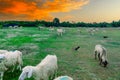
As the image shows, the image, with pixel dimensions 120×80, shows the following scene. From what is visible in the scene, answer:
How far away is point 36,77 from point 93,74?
712 cm

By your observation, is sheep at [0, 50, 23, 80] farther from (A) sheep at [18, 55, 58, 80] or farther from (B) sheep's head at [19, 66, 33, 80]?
(B) sheep's head at [19, 66, 33, 80]

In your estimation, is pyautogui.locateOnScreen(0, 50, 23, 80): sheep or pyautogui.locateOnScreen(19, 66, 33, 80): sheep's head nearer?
pyautogui.locateOnScreen(19, 66, 33, 80): sheep's head

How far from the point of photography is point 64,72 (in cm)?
2198

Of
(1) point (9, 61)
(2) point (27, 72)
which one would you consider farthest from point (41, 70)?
(1) point (9, 61)

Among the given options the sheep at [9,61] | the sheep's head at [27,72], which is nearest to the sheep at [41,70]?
the sheep's head at [27,72]

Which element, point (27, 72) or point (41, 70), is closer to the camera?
point (27, 72)

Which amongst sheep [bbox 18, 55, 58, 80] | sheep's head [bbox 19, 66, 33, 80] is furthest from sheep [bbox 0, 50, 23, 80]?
sheep's head [bbox 19, 66, 33, 80]

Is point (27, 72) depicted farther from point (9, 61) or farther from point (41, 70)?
point (9, 61)

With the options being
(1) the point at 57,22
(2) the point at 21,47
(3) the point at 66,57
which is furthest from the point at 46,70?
(1) the point at 57,22

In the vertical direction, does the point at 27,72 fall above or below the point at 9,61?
above

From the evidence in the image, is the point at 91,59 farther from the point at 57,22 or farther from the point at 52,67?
the point at 57,22

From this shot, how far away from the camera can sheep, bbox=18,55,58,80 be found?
1478cm

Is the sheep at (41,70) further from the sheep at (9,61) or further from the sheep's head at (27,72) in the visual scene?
the sheep at (9,61)

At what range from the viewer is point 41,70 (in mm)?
16094
